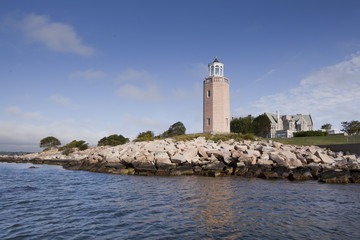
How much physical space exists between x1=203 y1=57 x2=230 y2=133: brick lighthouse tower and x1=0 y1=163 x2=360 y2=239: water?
1063 inches

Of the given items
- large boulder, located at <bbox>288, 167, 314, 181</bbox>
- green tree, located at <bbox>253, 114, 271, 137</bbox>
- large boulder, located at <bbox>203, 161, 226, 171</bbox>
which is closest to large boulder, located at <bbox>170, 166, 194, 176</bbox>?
large boulder, located at <bbox>203, 161, 226, 171</bbox>

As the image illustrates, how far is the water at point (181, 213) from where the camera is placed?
6895mm

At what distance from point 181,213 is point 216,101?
33070 mm

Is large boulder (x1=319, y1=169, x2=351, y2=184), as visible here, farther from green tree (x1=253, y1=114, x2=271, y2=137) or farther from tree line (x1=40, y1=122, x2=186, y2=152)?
green tree (x1=253, y1=114, x2=271, y2=137)

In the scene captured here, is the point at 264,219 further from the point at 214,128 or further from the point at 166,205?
the point at 214,128

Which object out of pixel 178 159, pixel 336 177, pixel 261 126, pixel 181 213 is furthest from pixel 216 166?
pixel 261 126

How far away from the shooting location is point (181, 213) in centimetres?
877

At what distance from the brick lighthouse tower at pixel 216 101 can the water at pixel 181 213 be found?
27.0m

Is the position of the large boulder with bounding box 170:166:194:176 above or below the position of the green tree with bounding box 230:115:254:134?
below

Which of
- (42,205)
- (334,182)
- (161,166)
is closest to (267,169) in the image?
(334,182)

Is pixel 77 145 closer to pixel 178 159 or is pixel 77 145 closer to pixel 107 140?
pixel 107 140

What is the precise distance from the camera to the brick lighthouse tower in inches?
1590

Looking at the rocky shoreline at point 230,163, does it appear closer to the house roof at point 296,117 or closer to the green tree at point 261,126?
the green tree at point 261,126

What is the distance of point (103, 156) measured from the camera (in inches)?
1119
